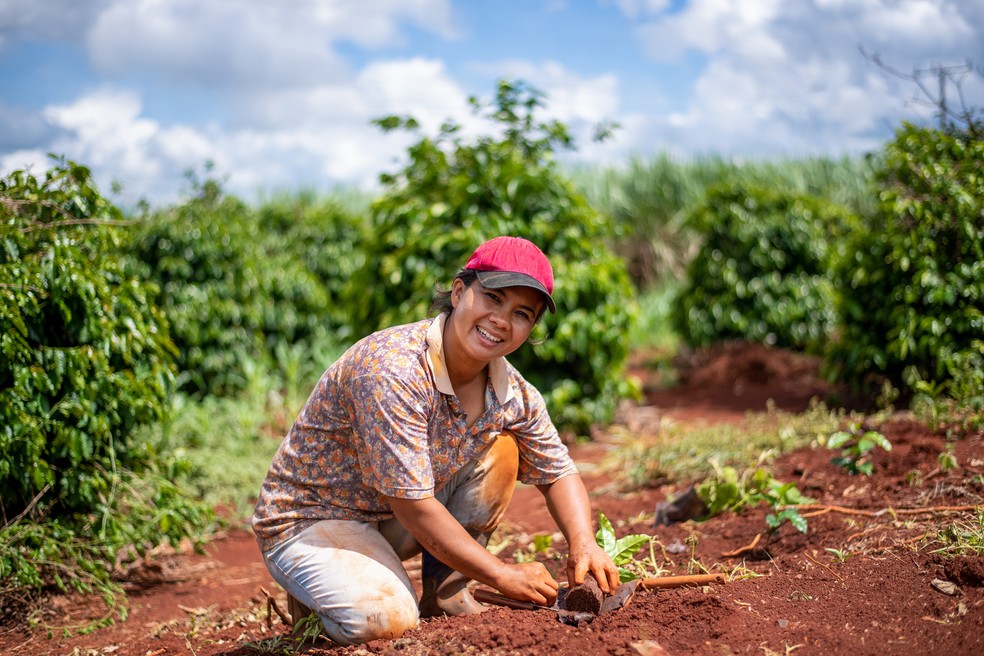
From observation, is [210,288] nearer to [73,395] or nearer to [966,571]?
[73,395]

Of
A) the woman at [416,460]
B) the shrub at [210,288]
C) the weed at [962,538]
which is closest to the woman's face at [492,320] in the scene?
the woman at [416,460]

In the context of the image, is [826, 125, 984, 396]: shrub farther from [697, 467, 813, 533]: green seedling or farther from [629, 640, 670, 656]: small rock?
[629, 640, 670, 656]: small rock

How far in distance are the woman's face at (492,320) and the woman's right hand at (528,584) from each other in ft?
2.15

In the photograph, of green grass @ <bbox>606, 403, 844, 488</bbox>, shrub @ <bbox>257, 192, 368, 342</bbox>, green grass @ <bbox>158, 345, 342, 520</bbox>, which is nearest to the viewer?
green grass @ <bbox>606, 403, 844, 488</bbox>

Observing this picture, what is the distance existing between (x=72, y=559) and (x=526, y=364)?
3.15m

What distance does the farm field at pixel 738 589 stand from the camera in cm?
244

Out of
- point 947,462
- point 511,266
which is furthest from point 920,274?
point 511,266

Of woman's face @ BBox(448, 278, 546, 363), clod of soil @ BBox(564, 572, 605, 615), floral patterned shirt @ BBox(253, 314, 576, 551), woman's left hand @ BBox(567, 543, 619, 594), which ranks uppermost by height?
woman's face @ BBox(448, 278, 546, 363)

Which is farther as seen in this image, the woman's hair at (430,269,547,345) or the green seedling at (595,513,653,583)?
the green seedling at (595,513,653,583)

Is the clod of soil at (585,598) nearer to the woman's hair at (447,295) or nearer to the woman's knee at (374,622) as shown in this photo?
the woman's knee at (374,622)

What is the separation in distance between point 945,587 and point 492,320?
1.64 m

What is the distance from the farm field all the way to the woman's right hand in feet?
0.19

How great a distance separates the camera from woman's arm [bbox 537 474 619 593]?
2676 mm

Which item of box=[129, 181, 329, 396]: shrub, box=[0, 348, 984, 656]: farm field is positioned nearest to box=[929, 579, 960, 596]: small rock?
box=[0, 348, 984, 656]: farm field
